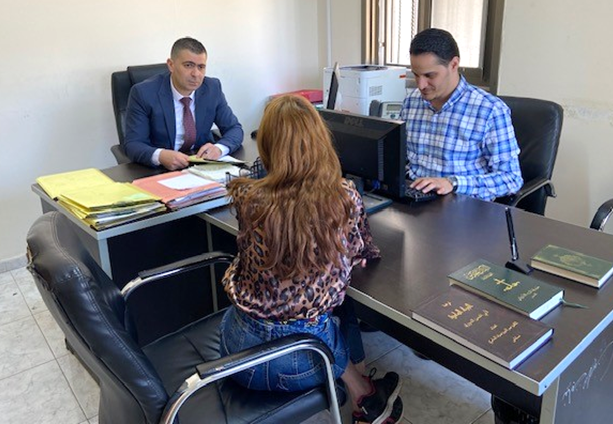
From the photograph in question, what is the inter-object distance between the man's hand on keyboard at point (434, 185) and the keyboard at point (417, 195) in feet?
0.05

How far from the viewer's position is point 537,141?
2.15 meters

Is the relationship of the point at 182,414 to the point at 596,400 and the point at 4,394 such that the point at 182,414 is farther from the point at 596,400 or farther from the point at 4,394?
the point at 4,394

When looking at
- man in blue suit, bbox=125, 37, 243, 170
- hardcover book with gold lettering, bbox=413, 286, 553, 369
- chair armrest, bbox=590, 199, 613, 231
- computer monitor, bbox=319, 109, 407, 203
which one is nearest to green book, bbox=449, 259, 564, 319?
hardcover book with gold lettering, bbox=413, 286, 553, 369

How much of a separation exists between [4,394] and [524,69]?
288cm

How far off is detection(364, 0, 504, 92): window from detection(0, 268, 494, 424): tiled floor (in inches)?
67.6

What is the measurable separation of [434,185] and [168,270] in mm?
934

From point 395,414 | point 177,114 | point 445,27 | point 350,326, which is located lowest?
point 395,414

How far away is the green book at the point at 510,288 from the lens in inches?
42.0

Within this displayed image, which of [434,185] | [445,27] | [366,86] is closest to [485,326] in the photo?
[434,185]

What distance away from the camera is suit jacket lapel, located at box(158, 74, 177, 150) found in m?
2.46

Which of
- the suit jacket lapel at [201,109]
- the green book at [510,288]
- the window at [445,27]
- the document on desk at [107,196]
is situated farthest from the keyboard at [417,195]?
the window at [445,27]

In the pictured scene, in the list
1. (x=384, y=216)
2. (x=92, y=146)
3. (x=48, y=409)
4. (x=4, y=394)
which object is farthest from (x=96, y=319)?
(x=92, y=146)

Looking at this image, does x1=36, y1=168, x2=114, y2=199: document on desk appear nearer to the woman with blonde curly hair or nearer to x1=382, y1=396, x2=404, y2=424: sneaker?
the woman with blonde curly hair

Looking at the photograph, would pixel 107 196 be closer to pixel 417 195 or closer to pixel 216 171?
pixel 216 171
